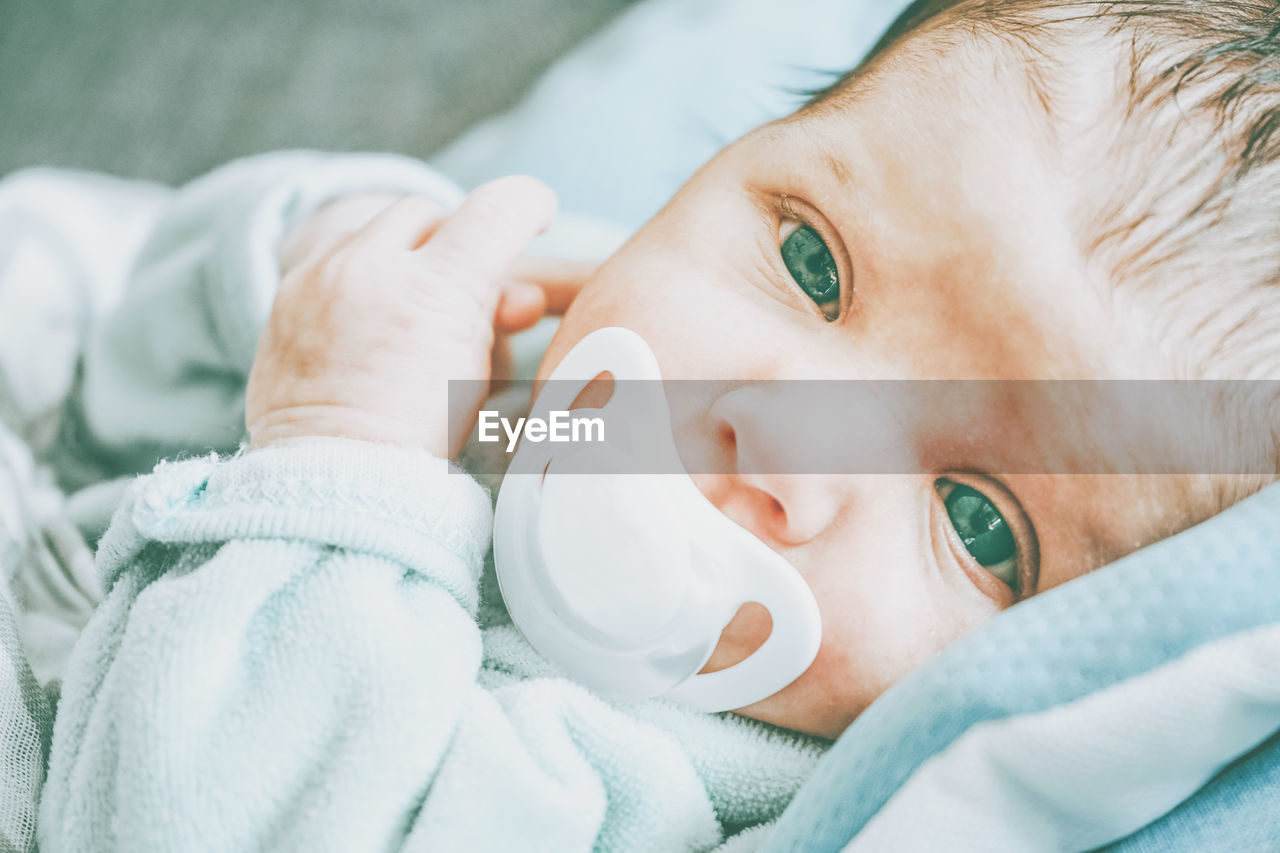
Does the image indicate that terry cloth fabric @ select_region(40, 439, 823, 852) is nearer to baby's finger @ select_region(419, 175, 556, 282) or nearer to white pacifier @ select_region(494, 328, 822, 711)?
white pacifier @ select_region(494, 328, 822, 711)

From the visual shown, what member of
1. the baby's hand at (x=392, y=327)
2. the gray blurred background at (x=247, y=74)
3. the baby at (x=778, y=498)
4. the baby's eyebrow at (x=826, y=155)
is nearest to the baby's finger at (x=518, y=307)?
the baby's hand at (x=392, y=327)

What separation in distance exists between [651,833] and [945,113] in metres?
0.46

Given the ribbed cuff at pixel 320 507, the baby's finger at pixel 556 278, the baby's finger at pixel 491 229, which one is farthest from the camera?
the baby's finger at pixel 556 278

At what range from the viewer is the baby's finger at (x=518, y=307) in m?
0.71

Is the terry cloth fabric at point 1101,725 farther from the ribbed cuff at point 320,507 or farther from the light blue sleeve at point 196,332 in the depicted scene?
the light blue sleeve at point 196,332

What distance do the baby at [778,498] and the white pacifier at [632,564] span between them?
17mm

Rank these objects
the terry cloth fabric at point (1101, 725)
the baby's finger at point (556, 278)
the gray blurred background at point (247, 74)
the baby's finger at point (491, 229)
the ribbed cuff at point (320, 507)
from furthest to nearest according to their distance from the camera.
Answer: the gray blurred background at point (247, 74)
the baby's finger at point (556, 278)
the baby's finger at point (491, 229)
the ribbed cuff at point (320, 507)
the terry cloth fabric at point (1101, 725)

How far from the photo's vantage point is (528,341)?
84 centimetres

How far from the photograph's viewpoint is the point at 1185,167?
46 cm

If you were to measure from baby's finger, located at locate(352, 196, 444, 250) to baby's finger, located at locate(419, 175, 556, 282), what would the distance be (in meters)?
0.03

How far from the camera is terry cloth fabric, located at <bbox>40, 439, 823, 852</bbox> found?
47cm

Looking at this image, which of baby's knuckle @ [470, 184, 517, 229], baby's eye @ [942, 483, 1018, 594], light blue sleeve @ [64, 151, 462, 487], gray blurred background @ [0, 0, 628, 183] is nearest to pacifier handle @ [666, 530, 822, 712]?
baby's eye @ [942, 483, 1018, 594]

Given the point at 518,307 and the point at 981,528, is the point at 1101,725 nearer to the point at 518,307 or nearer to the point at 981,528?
the point at 981,528

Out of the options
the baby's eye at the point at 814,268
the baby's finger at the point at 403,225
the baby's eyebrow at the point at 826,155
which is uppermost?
the baby's eyebrow at the point at 826,155
